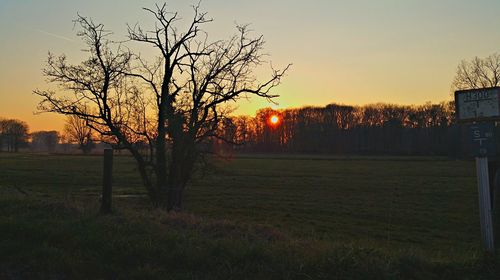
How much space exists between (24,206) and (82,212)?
157 centimetres

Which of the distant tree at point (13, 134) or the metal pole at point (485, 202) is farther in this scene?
the distant tree at point (13, 134)

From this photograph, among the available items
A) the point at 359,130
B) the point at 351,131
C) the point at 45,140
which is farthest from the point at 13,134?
the point at 359,130

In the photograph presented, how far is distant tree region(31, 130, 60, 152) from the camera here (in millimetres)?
182250

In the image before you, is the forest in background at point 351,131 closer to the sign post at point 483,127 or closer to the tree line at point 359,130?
the tree line at point 359,130

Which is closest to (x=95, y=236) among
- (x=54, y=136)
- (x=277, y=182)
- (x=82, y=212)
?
(x=82, y=212)

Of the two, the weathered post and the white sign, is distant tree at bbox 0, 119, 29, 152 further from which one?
the white sign

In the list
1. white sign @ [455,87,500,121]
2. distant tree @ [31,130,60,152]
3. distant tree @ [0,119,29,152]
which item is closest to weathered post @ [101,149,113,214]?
white sign @ [455,87,500,121]

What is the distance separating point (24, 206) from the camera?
9297mm

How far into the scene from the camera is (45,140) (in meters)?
186

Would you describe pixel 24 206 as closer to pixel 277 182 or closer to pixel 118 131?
pixel 118 131

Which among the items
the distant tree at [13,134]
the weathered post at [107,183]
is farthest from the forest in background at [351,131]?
the weathered post at [107,183]

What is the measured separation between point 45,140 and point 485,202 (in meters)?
198

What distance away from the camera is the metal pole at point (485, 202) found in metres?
6.83

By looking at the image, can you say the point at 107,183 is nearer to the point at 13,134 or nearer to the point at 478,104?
the point at 478,104
